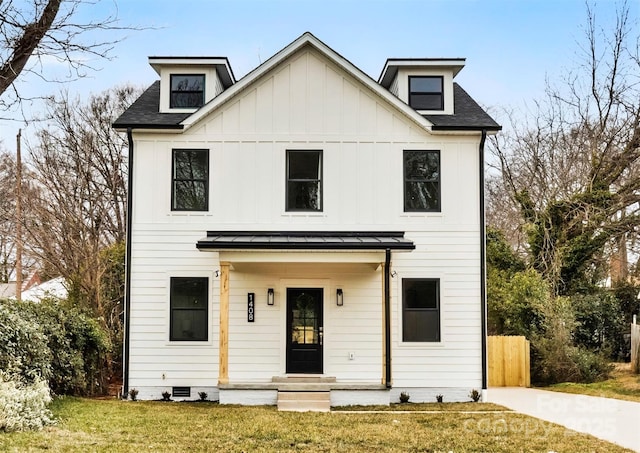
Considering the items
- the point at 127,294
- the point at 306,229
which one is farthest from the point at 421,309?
the point at 127,294

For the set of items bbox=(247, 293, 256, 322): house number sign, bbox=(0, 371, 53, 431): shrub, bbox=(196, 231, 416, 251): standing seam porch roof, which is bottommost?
bbox=(0, 371, 53, 431): shrub

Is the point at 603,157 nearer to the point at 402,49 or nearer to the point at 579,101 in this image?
the point at 579,101

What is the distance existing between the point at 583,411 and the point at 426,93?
7949mm

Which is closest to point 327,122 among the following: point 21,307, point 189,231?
point 189,231

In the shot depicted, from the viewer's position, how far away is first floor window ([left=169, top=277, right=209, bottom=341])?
14156mm

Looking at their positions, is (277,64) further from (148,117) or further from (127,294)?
(127,294)

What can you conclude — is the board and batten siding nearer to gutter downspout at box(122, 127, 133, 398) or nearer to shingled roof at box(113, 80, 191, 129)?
gutter downspout at box(122, 127, 133, 398)

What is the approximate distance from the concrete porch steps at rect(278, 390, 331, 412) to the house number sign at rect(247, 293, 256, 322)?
1.92m

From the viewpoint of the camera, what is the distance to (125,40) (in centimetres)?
711

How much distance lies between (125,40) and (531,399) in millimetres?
11432

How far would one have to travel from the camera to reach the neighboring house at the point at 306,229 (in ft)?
46.4

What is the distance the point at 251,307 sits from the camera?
14305 mm

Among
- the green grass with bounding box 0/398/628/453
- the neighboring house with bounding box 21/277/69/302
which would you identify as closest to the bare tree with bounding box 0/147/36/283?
the neighboring house with bounding box 21/277/69/302

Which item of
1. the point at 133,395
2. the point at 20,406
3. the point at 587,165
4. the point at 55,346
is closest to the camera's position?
the point at 20,406
